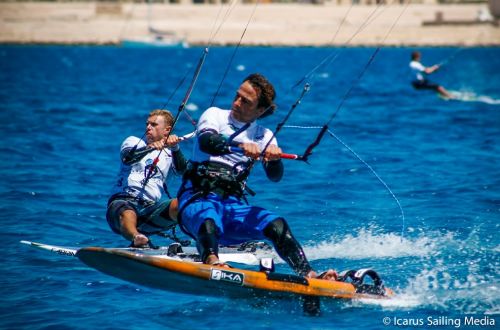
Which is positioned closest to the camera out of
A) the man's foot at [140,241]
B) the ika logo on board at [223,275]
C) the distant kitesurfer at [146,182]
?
the ika logo on board at [223,275]

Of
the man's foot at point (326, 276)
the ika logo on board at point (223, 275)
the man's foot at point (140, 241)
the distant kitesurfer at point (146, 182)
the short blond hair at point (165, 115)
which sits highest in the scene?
the short blond hair at point (165, 115)

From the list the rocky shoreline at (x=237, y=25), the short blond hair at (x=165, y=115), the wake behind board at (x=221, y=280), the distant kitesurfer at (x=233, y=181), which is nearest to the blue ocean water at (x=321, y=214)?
the wake behind board at (x=221, y=280)

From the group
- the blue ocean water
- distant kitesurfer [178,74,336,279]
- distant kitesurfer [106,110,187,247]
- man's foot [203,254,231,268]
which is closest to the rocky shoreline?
the blue ocean water

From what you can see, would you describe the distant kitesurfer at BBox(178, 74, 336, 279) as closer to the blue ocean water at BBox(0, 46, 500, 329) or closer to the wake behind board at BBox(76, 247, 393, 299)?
the wake behind board at BBox(76, 247, 393, 299)

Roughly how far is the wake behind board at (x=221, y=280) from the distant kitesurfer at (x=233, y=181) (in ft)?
0.62

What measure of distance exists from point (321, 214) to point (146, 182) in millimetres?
3712

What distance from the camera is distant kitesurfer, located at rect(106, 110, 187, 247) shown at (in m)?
10.1

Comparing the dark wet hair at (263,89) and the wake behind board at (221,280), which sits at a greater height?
the dark wet hair at (263,89)

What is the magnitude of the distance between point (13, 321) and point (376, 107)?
25.2 metres

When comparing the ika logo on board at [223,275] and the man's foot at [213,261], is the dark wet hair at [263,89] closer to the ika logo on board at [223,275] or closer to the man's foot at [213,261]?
the man's foot at [213,261]

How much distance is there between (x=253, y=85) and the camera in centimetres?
852

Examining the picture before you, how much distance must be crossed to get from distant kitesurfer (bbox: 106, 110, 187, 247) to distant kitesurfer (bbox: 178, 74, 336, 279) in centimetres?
127

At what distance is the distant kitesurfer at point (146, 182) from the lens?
33.2 feet

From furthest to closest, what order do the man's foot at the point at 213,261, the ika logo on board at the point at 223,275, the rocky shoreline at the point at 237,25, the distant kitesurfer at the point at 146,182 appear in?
the rocky shoreline at the point at 237,25 → the distant kitesurfer at the point at 146,182 → the man's foot at the point at 213,261 → the ika logo on board at the point at 223,275
